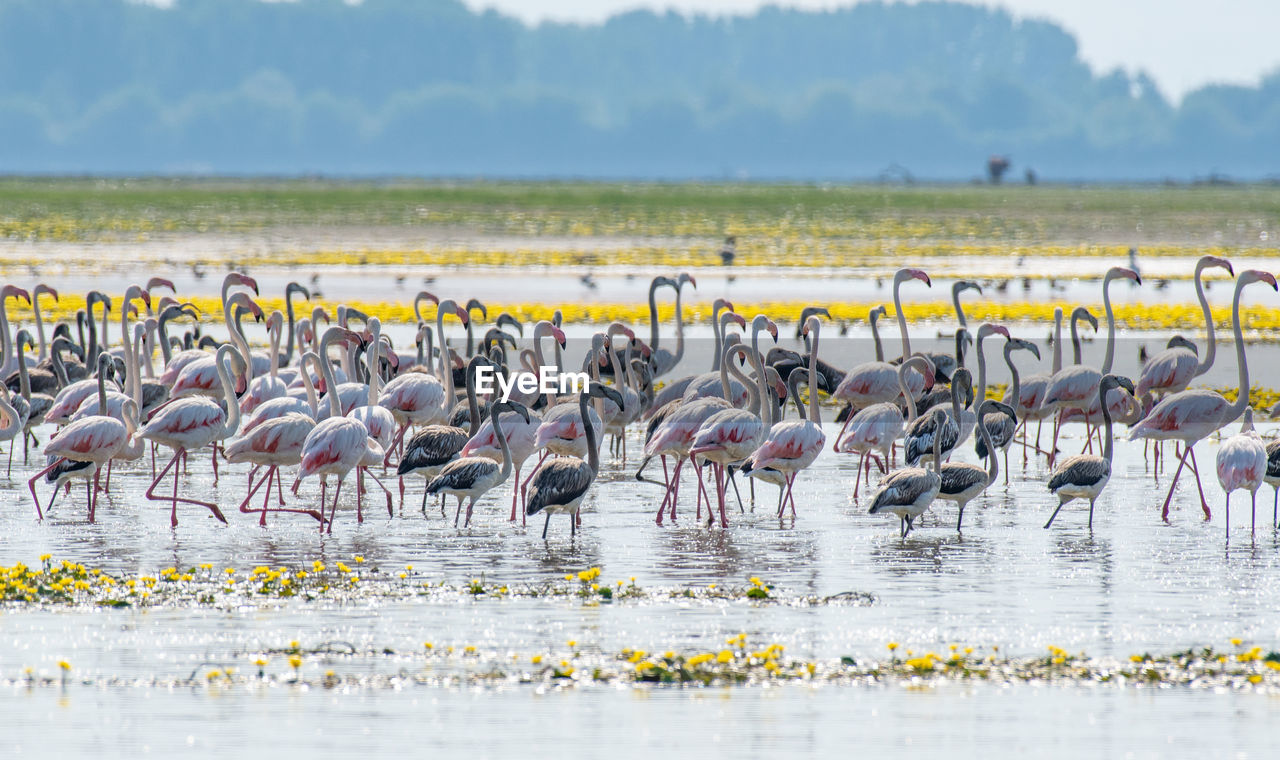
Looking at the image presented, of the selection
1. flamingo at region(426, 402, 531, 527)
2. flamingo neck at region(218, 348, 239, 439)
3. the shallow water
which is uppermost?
flamingo neck at region(218, 348, 239, 439)

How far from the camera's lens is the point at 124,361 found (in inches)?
695

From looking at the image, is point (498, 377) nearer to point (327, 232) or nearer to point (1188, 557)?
point (1188, 557)

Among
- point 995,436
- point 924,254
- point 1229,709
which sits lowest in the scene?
point 1229,709

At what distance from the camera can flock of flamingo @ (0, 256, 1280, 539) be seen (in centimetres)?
1244

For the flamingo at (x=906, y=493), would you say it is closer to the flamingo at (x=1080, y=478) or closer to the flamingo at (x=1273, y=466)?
the flamingo at (x=1080, y=478)

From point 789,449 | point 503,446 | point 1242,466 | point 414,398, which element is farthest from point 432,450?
point 1242,466

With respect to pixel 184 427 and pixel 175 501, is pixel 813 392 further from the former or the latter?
pixel 175 501

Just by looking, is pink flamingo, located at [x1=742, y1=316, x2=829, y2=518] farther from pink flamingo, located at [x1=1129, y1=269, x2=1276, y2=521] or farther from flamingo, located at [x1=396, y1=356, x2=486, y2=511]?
pink flamingo, located at [x1=1129, y1=269, x2=1276, y2=521]

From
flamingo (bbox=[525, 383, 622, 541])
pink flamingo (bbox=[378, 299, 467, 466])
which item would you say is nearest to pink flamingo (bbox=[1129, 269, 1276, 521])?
flamingo (bbox=[525, 383, 622, 541])

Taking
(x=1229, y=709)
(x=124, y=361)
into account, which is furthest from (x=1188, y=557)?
(x=124, y=361)

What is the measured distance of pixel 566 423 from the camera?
13500 millimetres

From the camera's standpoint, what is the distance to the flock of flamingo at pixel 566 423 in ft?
40.8

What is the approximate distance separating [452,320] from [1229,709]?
2318cm

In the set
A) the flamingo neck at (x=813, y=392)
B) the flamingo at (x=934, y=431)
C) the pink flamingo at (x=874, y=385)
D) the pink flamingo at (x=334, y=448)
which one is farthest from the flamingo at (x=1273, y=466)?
the pink flamingo at (x=334, y=448)
